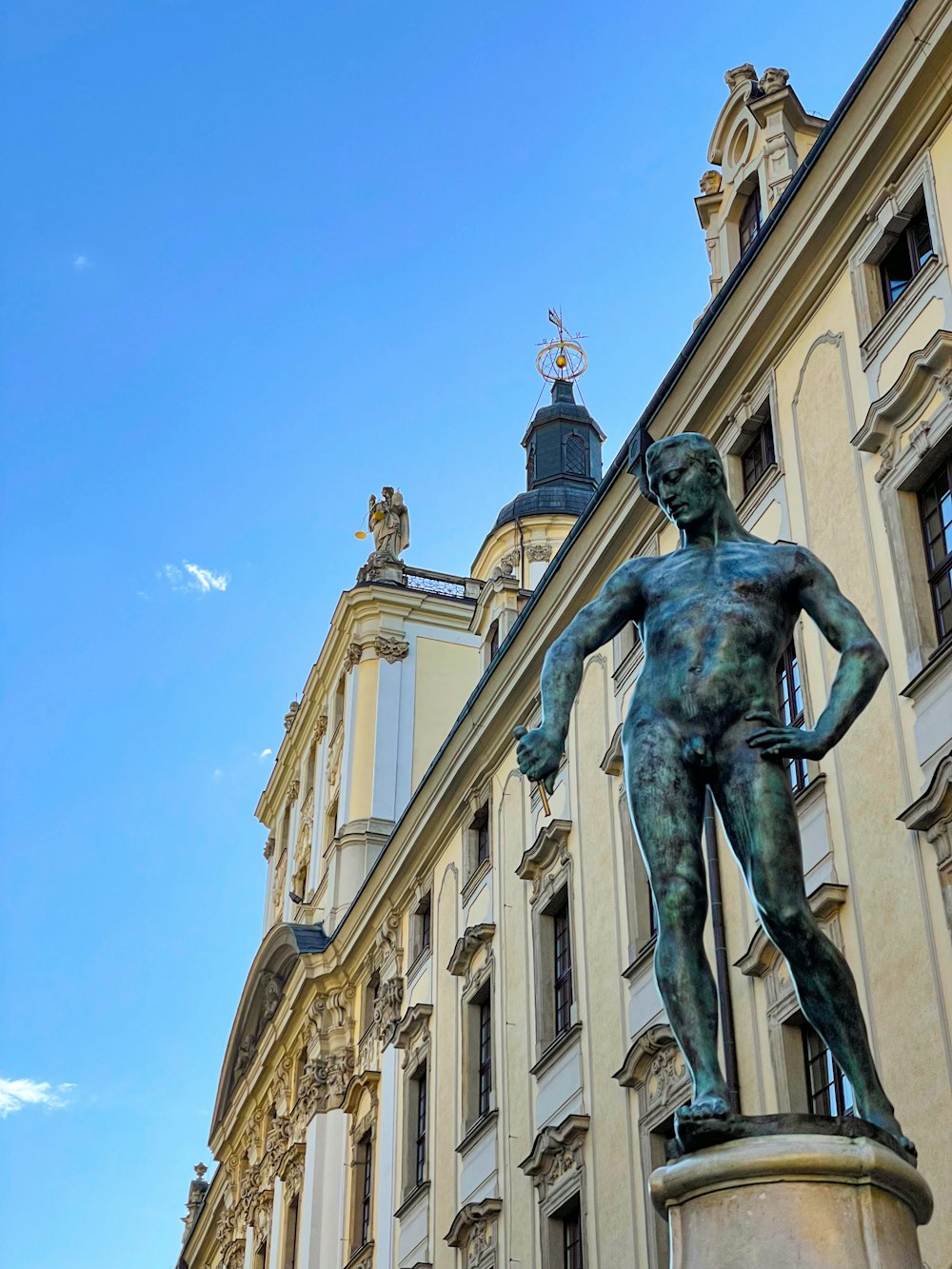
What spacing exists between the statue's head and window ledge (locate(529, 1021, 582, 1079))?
13.4 m

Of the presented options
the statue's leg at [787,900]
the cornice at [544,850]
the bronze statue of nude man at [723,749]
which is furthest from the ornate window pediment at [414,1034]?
the statue's leg at [787,900]

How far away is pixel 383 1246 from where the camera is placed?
25.8 m

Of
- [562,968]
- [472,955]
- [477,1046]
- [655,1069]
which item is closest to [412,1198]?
[477,1046]

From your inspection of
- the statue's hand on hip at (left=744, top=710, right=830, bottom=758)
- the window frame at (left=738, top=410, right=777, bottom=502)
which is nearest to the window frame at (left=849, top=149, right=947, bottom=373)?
the window frame at (left=738, top=410, right=777, bottom=502)

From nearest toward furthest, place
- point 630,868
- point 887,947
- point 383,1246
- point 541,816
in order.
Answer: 1. point 887,947
2. point 630,868
3. point 541,816
4. point 383,1246

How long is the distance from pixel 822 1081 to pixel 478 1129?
8.37 metres

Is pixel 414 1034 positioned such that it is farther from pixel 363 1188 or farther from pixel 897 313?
pixel 897 313

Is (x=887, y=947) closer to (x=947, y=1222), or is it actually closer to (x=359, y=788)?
(x=947, y=1222)

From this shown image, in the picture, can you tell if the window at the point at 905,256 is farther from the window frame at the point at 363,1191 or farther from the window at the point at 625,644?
the window frame at the point at 363,1191

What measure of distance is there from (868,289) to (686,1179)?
41.2ft

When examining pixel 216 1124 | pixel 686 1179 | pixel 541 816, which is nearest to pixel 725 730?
pixel 686 1179

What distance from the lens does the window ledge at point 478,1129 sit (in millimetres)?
21766

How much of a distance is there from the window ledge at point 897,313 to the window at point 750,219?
455 cm

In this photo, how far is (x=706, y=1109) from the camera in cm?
568
